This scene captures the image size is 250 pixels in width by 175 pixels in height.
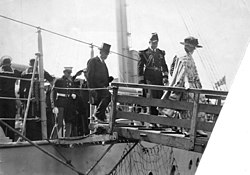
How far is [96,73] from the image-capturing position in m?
6.13

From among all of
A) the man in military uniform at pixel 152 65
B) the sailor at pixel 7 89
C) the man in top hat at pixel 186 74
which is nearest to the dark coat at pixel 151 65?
the man in military uniform at pixel 152 65

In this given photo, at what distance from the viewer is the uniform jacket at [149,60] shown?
22.2 ft

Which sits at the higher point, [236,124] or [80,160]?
[236,124]

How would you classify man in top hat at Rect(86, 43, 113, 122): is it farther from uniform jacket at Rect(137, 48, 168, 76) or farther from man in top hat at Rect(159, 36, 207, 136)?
man in top hat at Rect(159, 36, 207, 136)

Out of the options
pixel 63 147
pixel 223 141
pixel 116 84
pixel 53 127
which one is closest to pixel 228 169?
pixel 223 141

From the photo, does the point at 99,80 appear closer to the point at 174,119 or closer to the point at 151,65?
the point at 151,65

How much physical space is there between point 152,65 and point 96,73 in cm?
119

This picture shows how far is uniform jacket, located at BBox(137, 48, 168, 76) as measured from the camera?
22.2 feet

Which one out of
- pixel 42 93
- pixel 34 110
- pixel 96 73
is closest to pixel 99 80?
pixel 96 73

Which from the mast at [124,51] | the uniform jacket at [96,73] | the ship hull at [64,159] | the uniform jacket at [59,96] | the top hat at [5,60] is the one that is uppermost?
the mast at [124,51]

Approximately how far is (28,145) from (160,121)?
6.14 ft

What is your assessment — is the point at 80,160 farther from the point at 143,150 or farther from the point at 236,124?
the point at 236,124

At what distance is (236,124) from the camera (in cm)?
104

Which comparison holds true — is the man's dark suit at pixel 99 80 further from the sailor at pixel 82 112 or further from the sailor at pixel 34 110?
the sailor at pixel 34 110
